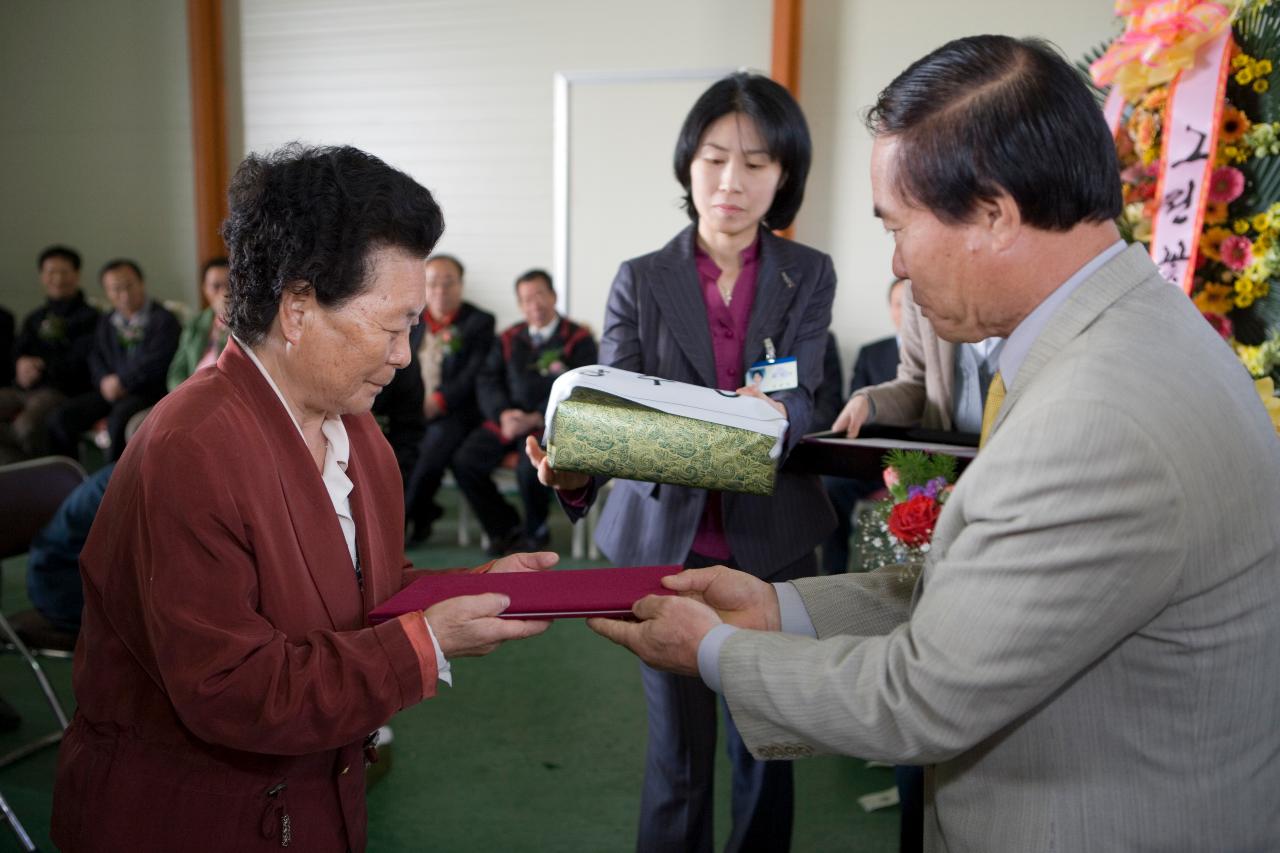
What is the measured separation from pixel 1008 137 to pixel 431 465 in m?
4.92

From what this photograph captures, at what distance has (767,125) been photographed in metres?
2.15

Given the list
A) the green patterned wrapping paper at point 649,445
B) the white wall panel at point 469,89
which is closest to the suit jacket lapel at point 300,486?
the green patterned wrapping paper at point 649,445

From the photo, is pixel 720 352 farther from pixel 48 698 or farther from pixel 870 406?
pixel 48 698

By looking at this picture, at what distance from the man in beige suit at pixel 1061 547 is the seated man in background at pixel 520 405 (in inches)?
171

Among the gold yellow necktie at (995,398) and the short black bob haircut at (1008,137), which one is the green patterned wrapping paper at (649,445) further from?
the short black bob haircut at (1008,137)

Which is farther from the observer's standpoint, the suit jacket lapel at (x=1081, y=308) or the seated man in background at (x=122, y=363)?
the seated man in background at (x=122, y=363)

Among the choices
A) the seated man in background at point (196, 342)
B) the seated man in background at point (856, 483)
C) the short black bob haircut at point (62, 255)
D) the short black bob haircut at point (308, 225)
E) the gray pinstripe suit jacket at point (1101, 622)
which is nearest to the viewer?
the gray pinstripe suit jacket at point (1101, 622)

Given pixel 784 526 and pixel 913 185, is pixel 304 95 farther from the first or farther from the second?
pixel 913 185

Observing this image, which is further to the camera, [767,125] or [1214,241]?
[1214,241]

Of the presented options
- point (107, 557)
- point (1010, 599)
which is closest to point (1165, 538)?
point (1010, 599)

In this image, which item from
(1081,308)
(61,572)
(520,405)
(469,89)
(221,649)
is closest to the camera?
(1081,308)

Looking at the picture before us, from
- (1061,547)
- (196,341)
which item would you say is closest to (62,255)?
(196,341)

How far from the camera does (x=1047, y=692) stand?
→ 1.03 meters

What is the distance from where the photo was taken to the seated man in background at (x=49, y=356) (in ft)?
21.5
